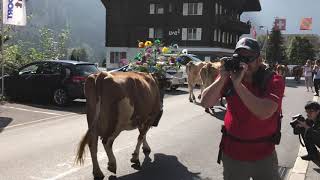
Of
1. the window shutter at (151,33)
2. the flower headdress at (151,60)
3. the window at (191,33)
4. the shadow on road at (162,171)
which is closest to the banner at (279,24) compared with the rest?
the window at (191,33)

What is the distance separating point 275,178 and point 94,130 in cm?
346

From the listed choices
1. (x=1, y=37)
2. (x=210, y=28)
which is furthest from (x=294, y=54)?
(x=1, y=37)

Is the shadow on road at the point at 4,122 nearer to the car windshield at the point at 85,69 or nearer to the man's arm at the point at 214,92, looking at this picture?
the car windshield at the point at 85,69

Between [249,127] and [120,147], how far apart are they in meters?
5.91

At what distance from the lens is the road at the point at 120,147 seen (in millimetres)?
7688

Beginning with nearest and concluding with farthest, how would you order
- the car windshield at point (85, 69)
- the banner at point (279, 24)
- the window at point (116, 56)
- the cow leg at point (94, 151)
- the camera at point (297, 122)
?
1. the cow leg at point (94, 151)
2. the camera at point (297, 122)
3. the car windshield at point (85, 69)
4. the window at point (116, 56)
5. the banner at point (279, 24)

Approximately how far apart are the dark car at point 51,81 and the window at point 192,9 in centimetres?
4875

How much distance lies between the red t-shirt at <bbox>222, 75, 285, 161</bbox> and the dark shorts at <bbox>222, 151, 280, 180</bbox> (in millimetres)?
39

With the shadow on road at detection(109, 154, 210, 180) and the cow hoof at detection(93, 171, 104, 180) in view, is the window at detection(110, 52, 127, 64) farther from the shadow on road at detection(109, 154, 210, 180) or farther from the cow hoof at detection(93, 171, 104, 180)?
the cow hoof at detection(93, 171, 104, 180)

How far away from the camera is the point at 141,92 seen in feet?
25.8

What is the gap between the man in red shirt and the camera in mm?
3871

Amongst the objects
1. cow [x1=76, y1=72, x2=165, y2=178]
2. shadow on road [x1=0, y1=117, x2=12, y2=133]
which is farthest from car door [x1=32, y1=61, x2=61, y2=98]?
cow [x1=76, y1=72, x2=165, y2=178]

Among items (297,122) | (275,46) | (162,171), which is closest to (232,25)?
(275,46)

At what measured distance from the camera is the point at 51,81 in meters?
17.5
